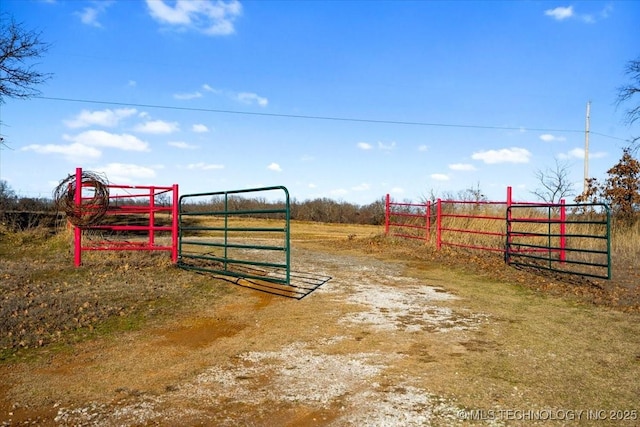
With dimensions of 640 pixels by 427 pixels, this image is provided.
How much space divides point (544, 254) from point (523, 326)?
698cm

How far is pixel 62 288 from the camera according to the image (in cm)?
691

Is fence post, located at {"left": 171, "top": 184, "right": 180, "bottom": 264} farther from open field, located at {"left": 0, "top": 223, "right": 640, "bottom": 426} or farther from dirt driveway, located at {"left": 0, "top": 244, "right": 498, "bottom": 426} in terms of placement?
dirt driveway, located at {"left": 0, "top": 244, "right": 498, "bottom": 426}

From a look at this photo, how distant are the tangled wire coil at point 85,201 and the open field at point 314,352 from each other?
1.23 metres

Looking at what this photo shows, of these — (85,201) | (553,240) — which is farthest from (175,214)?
(553,240)

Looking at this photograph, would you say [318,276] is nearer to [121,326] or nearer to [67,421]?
[121,326]

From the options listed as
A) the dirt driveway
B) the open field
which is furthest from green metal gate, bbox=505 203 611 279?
the dirt driveway

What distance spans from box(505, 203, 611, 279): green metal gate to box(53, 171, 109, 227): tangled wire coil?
348 inches

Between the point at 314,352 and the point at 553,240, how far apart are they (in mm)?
10220

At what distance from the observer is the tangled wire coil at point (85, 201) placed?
8.84 m

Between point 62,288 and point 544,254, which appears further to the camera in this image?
point 544,254

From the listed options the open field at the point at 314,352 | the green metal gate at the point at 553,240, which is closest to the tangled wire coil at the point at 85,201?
the open field at the point at 314,352

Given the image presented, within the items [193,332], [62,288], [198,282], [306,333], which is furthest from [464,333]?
[62,288]

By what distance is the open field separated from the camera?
3.06m

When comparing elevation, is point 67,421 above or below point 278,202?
below
